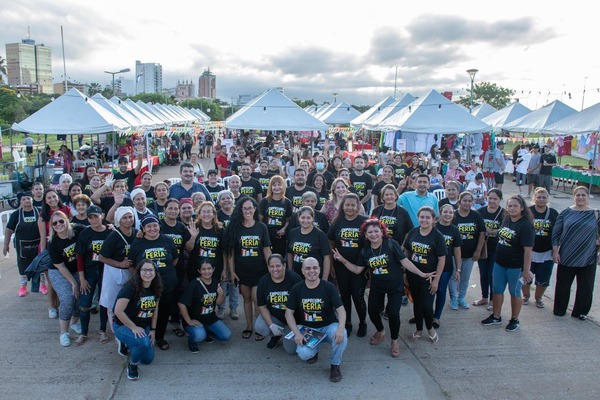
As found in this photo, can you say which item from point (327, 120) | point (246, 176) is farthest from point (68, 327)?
point (327, 120)

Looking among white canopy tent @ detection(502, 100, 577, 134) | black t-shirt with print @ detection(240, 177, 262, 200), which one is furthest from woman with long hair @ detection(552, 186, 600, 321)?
white canopy tent @ detection(502, 100, 577, 134)

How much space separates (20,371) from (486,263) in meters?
5.49

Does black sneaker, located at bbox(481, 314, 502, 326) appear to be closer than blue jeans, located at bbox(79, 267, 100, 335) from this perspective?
No

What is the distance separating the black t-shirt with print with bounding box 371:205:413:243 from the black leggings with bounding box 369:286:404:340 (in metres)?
0.90

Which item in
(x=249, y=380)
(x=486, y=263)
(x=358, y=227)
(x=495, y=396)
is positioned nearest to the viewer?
(x=495, y=396)

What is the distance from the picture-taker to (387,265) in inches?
180

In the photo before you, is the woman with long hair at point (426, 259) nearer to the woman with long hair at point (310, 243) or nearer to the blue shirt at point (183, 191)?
the woman with long hair at point (310, 243)

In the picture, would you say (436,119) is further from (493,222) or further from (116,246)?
(116,246)

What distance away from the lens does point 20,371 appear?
4.29 metres

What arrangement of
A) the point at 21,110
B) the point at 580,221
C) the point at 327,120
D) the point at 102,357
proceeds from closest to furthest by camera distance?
the point at 102,357 → the point at 580,221 → the point at 327,120 → the point at 21,110

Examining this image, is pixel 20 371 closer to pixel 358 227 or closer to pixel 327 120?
pixel 358 227

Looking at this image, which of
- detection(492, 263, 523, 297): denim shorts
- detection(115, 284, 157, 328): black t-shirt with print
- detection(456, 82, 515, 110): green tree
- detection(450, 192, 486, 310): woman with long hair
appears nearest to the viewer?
detection(115, 284, 157, 328): black t-shirt with print

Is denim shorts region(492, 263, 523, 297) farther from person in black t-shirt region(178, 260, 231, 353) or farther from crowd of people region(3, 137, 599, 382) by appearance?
person in black t-shirt region(178, 260, 231, 353)

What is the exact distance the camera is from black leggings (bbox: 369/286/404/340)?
458 cm
